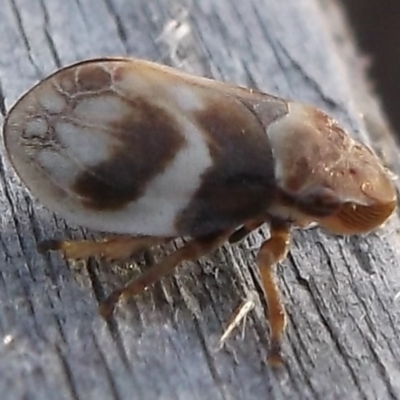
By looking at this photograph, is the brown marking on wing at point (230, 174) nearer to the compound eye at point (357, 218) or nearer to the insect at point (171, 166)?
the insect at point (171, 166)

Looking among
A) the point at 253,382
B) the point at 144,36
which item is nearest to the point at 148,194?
the point at 253,382

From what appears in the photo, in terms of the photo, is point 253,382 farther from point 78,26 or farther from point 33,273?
point 78,26

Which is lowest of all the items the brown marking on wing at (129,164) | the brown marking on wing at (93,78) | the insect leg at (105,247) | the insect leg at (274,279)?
the insect leg at (274,279)

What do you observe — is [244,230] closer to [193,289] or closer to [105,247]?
[193,289]

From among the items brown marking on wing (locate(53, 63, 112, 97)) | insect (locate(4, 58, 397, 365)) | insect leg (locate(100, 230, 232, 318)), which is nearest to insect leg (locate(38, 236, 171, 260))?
insect (locate(4, 58, 397, 365))

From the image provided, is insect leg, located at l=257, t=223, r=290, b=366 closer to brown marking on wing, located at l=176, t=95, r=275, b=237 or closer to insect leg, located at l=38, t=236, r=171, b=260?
brown marking on wing, located at l=176, t=95, r=275, b=237

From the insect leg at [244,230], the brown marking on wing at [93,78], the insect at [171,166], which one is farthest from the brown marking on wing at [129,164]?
the insect leg at [244,230]

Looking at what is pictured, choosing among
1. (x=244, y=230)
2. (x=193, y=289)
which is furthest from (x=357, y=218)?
(x=193, y=289)
